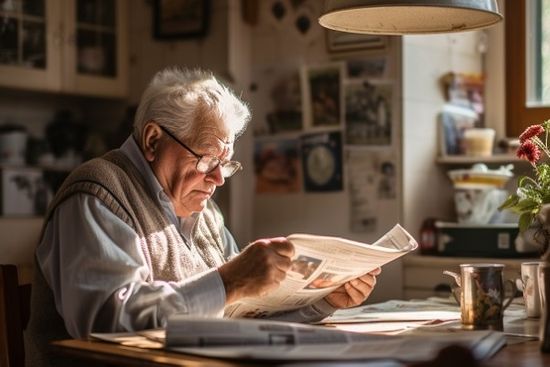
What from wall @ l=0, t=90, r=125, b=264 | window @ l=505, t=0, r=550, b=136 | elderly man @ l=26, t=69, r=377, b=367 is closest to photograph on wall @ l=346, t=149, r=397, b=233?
window @ l=505, t=0, r=550, b=136

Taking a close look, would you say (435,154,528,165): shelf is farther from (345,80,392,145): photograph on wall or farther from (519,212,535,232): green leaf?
(519,212,535,232): green leaf

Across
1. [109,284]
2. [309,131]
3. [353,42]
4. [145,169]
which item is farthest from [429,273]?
[109,284]

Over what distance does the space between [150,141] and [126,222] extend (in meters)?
0.25

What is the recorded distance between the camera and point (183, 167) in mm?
2111

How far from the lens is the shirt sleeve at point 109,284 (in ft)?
5.61

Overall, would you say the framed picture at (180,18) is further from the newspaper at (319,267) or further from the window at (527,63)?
the newspaper at (319,267)

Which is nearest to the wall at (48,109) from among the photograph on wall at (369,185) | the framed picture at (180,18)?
the framed picture at (180,18)

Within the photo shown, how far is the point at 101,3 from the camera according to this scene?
3.93m

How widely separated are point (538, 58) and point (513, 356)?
2013 millimetres

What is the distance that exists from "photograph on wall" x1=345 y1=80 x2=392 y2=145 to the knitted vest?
127 cm

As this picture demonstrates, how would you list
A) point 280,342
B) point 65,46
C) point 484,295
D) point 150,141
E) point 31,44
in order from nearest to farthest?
point 280,342
point 484,295
point 150,141
point 31,44
point 65,46

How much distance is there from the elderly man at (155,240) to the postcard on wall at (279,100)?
1.11 m

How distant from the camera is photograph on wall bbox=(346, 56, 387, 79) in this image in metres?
3.23

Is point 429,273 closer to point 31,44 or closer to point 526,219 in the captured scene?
point 526,219
